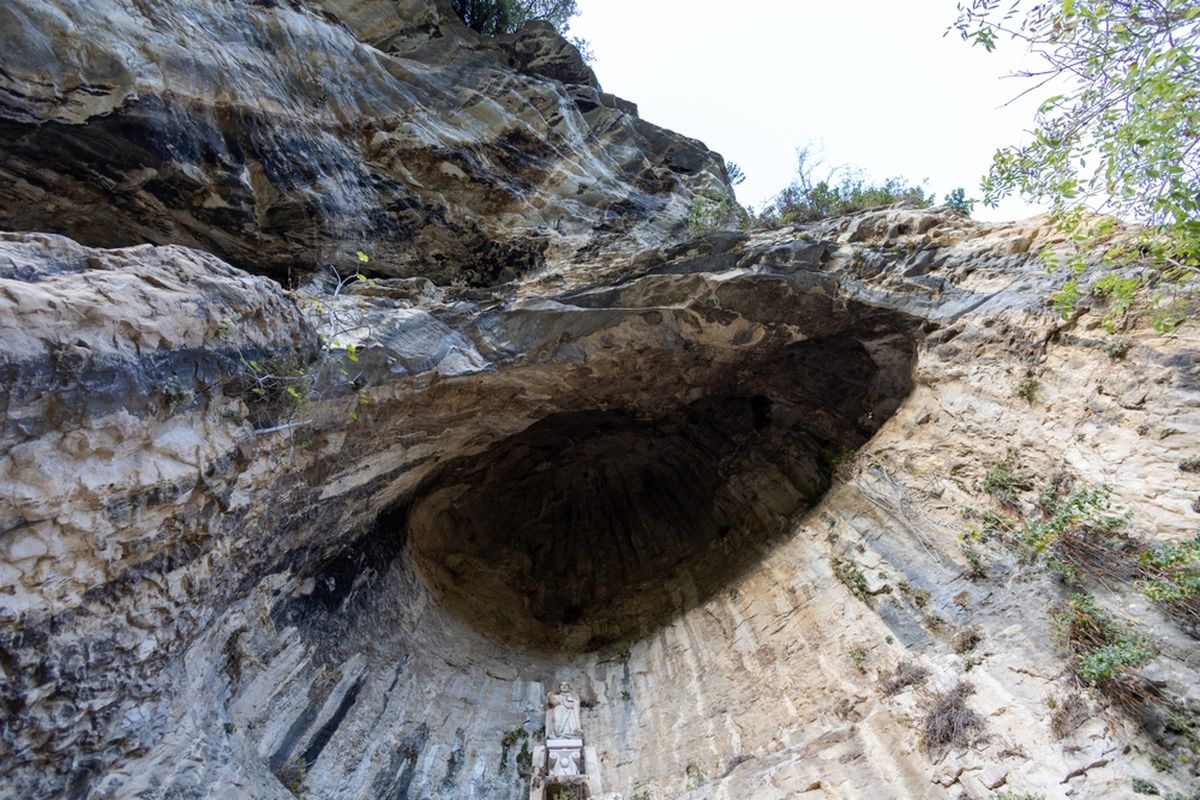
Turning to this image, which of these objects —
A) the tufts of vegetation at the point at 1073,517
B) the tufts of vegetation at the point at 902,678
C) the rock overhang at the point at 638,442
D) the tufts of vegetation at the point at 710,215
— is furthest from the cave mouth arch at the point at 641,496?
the tufts of vegetation at the point at 1073,517

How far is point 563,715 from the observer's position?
24.6 feet

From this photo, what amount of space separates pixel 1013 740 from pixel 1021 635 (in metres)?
0.88

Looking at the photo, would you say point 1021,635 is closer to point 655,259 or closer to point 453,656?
point 655,259

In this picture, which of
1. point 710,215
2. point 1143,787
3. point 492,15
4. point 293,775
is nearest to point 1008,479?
point 1143,787

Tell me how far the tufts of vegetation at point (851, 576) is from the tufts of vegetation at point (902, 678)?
33.2 inches

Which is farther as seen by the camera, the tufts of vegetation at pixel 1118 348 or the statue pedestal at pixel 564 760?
the statue pedestal at pixel 564 760

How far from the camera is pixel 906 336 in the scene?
739 centimetres

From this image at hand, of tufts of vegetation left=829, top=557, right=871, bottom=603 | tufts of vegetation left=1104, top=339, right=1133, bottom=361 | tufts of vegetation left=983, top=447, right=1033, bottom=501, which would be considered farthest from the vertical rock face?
tufts of vegetation left=1104, top=339, right=1133, bottom=361

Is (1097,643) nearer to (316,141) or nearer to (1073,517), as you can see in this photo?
(1073,517)

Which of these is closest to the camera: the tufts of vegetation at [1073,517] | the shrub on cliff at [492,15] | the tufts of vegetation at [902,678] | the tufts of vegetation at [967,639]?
the tufts of vegetation at [1073,517]

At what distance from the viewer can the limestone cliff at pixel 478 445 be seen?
4.03 metres

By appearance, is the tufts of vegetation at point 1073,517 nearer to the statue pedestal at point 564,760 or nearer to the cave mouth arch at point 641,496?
the cave mouth arch at point 641,496

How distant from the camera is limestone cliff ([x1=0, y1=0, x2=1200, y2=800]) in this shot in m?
4.03

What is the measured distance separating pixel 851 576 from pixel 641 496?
5.29 m
